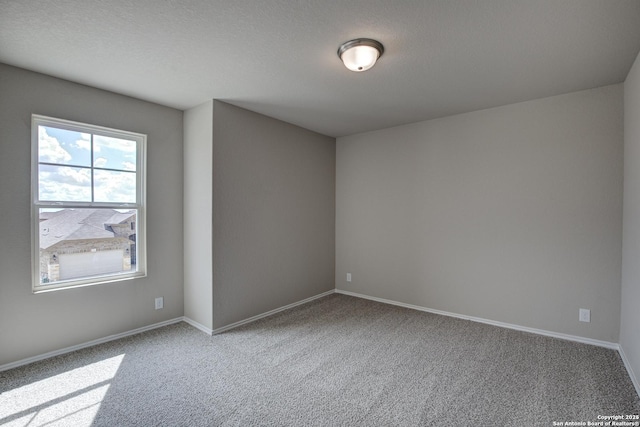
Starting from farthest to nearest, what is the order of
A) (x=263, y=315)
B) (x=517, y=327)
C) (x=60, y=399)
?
(x=263, y=315) < (x=517, y=327) < (x=60, y=399)

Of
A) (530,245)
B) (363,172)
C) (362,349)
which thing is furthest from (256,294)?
(530,245)

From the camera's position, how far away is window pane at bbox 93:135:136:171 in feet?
10.3

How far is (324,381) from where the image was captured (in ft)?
7.98

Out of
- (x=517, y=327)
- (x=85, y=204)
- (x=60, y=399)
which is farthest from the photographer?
(x=517, y=327)

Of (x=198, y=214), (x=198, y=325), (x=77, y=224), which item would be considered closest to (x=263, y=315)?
(x=198, y=325)

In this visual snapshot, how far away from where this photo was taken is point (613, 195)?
2.93m

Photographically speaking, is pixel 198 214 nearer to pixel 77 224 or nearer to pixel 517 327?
pixel 77 224

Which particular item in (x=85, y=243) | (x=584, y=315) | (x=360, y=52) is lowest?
(x=584, y=315)

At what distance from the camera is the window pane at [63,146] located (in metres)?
2.80

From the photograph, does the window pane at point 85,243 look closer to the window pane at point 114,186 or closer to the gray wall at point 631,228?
the window pane at point 114,186

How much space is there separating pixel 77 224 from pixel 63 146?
75cm

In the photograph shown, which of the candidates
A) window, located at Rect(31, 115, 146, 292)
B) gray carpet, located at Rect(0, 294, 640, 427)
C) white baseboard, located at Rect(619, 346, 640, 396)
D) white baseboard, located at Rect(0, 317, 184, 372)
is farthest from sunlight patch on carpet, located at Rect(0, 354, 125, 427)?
white baseboard, located at Rect(619, 346, 640, 396)

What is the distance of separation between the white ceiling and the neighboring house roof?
1255mm

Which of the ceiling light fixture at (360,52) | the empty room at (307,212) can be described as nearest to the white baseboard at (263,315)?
the empty room at (307,212)
